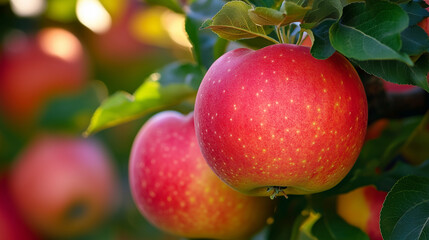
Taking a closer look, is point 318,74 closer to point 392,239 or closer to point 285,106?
point 285,106

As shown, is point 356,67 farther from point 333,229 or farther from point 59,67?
point 59,67

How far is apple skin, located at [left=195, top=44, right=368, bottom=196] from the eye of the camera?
17.0 inches

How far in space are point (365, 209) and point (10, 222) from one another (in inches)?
36.6

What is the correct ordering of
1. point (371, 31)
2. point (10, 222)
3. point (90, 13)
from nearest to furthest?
point (371, 31)
point (90, 13)
point (10, 222)

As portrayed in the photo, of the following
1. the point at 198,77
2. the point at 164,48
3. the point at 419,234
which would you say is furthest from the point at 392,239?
the point at 164,48

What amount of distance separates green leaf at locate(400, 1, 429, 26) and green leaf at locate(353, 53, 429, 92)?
1.1 inches

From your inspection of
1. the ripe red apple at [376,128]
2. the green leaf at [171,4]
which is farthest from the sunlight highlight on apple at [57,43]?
the ripe red apple at [376,128]

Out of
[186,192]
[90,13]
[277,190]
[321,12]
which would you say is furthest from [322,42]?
[90,13]

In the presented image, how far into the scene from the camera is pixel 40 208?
1.24m

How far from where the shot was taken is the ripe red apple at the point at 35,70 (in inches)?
50.6

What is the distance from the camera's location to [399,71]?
430 mm

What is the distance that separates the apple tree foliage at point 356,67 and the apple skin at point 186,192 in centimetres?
4

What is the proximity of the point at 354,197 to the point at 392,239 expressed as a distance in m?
0.13

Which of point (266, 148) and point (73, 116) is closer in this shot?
point (266, 148)
